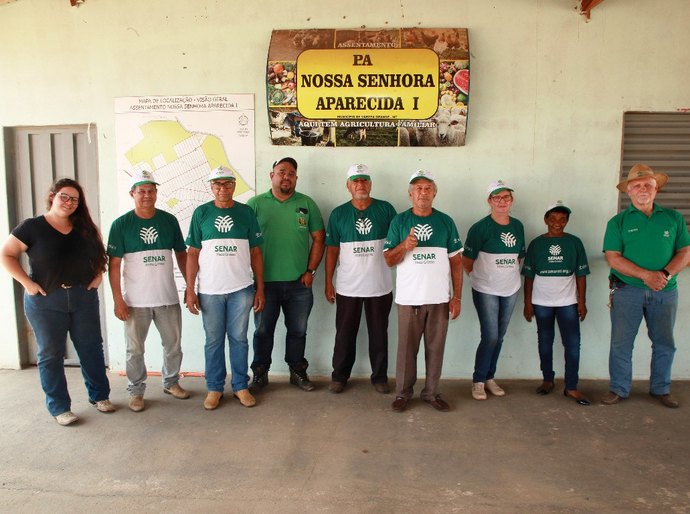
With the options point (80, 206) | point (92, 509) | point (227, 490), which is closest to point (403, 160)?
point (80, 206)

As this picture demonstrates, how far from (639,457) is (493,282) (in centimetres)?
140

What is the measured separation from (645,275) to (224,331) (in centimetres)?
307

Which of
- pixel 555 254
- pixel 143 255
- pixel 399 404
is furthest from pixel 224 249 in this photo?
pixel 555 254

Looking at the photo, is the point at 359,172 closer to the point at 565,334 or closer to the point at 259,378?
the point at 259,378

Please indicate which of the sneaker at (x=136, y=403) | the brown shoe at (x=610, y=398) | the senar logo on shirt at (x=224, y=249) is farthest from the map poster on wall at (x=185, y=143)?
the brown shoe at (x=610, y=398)

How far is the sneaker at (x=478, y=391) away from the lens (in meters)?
3.69

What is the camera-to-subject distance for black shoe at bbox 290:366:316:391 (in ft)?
12.6

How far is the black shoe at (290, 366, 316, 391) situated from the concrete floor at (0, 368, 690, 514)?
0.08 meters

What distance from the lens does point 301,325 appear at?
3.85m

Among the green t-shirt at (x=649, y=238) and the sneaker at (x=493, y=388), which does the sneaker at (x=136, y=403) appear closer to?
the sneaker at (x=493, y=388)

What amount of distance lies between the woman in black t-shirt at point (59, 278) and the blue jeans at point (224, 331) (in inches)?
30.7

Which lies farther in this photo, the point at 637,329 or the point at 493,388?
the point at 493,388

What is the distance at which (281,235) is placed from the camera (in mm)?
3746

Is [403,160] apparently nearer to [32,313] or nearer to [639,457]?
[639,457]
